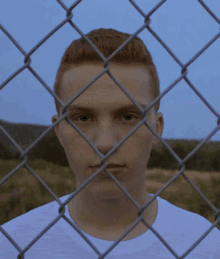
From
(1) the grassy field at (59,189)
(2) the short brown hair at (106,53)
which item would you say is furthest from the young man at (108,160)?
(1) the grassy field at (59,189)

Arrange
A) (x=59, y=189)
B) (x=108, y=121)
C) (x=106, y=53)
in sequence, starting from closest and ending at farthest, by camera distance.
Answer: (x=108, y=121), (x=106, y=53), (x=59, y=189)

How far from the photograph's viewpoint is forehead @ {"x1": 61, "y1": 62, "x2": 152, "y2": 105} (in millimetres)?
1098

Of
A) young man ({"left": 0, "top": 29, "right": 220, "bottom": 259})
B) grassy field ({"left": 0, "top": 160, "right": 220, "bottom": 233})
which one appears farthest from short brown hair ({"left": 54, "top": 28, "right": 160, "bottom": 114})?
grassy field ({"left": 0, "top": 160, "right": 220, "bottom": 233})

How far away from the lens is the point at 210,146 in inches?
589

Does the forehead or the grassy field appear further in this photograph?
the grassy field

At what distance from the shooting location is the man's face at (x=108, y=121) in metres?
1.07

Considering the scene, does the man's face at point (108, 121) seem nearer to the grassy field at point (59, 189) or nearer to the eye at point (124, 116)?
the eye at point (124, 116)

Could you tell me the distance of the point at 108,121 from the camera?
106 centimetres

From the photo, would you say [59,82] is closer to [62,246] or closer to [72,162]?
[72,162]

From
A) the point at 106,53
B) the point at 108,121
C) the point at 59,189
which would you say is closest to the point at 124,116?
the point at 108,121

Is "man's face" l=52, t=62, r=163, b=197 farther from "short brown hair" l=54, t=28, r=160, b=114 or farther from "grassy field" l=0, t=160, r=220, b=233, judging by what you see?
"grassy field" l=0, t=160, r=220, b=233

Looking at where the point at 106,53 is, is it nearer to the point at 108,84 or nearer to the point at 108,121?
A: the point at 108,84

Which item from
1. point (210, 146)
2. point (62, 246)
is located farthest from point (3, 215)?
point (62, 246)

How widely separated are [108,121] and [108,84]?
14 cm
